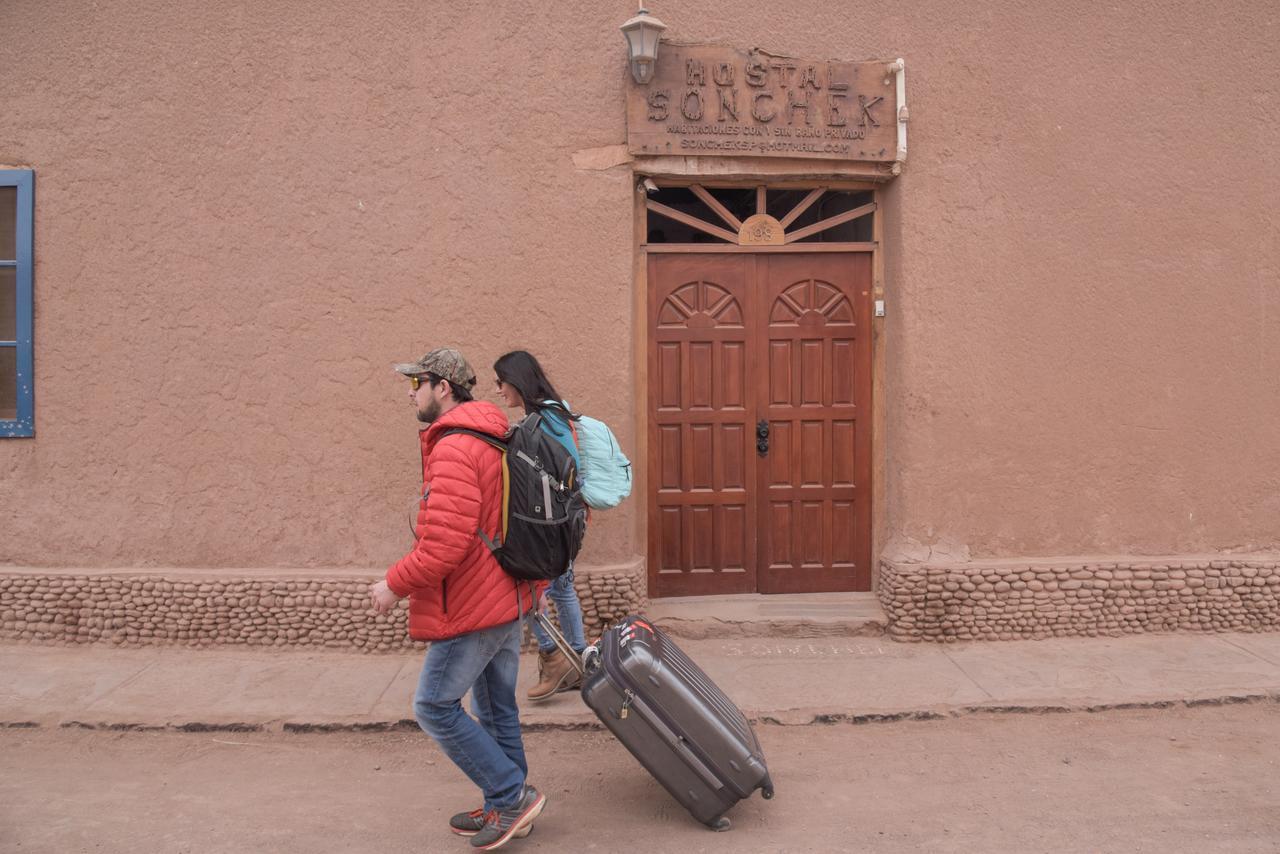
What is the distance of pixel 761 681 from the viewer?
5398 mm

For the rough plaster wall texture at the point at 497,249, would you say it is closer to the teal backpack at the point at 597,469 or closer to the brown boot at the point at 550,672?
the brown boot at the point at 550,672

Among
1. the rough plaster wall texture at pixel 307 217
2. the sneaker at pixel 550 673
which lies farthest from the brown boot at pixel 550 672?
the rough plaster wall texture at pixel 307 217

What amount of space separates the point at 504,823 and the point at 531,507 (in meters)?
1.12

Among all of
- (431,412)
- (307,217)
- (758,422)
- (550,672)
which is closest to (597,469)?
(550,672)

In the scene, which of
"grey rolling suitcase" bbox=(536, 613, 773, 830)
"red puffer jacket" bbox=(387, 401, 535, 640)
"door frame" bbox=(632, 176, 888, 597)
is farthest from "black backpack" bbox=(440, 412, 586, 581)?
"door frame" bbox=(632, 176, 888, 597)

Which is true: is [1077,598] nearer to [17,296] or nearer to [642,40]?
[642,40]

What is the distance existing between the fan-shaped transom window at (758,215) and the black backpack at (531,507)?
2.86 meters

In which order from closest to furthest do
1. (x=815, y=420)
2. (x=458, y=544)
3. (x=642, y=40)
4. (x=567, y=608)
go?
(x=458, y=544)
(x=567, y=608)
(x=642, y=40)
(x=815, y=420)

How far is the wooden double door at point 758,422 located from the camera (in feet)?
20.6

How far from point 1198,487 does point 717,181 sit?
3362 millimetres

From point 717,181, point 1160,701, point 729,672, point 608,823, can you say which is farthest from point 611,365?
point 1160,701

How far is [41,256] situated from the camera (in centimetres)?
593

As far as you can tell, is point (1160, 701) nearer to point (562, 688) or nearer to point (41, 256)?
point (562, 688)

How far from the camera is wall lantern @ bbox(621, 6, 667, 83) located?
18.4 ft
